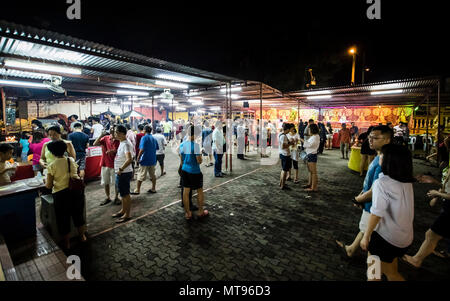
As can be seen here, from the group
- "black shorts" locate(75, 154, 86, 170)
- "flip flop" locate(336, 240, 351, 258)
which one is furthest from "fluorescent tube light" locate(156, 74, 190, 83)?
"flip flop" locate(336, 240, 351, 258)

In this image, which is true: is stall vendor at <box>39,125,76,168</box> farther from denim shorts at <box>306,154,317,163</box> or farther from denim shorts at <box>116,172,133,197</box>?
denim shorts at <box>306,154,317,163</box>

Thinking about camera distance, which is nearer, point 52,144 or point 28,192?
point 52,144

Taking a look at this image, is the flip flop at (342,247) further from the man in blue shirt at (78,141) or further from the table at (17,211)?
the man in blue shirt at (78,141)

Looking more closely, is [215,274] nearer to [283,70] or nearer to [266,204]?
[266,204]

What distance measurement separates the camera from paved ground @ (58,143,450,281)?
2.79 metres

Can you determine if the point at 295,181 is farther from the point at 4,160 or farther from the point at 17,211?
the point at 4,160

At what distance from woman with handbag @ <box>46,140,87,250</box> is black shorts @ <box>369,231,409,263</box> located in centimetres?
387

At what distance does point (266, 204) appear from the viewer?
5.08m

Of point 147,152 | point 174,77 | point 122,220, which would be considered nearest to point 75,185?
point 122,220

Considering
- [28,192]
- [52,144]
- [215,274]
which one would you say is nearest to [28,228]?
[28,192]

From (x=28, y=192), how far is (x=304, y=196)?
568 centimetres

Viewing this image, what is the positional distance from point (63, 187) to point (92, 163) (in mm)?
4264

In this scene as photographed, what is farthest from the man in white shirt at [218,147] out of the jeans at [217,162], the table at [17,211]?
the table at [17,211]
